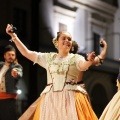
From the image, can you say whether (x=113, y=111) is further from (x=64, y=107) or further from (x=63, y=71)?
(x=63, y=71)

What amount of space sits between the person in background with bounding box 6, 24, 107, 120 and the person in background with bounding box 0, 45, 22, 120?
2.09 ft

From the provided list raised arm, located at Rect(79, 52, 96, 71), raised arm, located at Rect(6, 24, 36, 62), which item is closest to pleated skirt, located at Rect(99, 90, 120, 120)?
raised arm, located at Rect(79, 52, 96, 71)

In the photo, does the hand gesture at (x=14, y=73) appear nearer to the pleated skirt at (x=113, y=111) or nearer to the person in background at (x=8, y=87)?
the person in background at (x=8, y=87)

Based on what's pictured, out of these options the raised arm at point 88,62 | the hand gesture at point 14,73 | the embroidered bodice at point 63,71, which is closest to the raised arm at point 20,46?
the embroidered bodice at point 63,71

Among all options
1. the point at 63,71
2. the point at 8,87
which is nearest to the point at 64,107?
the point at 63,71

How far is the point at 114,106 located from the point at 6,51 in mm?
1496

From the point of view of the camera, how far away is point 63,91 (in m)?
3.58

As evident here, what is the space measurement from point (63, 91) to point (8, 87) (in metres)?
0.90

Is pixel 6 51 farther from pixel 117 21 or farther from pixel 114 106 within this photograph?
pixel 117 21

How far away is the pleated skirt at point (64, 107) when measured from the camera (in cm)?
349

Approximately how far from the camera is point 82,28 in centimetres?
854

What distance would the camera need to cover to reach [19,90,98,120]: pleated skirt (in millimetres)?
3488

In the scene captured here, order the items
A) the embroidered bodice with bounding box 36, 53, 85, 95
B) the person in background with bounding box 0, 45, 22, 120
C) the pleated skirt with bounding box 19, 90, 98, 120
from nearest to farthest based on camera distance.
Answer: the pleated skirt with bounding box 19, 90, 98, 120
the embroidered bodice with bounding box 36, 53, 85, 95
the person in background with bounding box 0, 45, 22, 120

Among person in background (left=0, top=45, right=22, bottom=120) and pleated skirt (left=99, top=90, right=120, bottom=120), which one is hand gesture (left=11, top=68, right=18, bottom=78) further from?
pleated skirt (left=99, top=90, right=120, bottom=120)
